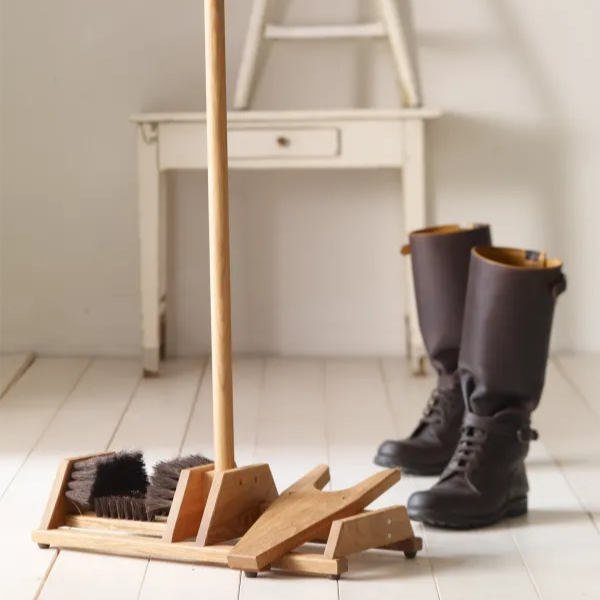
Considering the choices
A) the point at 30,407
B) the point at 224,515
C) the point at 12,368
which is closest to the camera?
the point at 224,515

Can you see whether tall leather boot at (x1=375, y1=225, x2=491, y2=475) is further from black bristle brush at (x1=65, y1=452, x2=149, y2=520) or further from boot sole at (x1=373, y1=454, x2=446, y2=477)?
black bristle brush at (x1=65, y1=452, x2=149, y2=520)

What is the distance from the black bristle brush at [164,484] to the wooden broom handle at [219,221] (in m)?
0.06

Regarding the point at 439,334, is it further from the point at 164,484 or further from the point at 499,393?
the point at 164,484

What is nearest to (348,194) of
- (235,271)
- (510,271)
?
(235,271)

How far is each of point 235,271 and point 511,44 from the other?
712 mm

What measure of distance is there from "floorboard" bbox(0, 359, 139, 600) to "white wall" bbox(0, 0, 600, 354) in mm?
187

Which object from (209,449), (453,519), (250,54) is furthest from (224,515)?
(250,54)

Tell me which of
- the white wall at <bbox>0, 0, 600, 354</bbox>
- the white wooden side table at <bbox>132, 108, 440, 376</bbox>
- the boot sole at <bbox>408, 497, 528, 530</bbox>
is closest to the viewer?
the boot sole at <bbox>408, 497, 528, 530</bbox>

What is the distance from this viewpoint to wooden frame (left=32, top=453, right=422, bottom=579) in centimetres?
116

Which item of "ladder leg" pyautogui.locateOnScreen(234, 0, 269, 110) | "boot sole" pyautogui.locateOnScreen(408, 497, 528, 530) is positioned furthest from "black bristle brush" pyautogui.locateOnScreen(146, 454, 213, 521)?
"ladder leg" pyautogui.locateOnScreen(234, 0, 269, 110)

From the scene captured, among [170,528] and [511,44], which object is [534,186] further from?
[170,528]

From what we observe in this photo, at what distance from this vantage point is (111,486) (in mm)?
1257

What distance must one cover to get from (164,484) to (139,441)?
0.51 metres

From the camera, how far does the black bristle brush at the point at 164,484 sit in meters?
1.22
